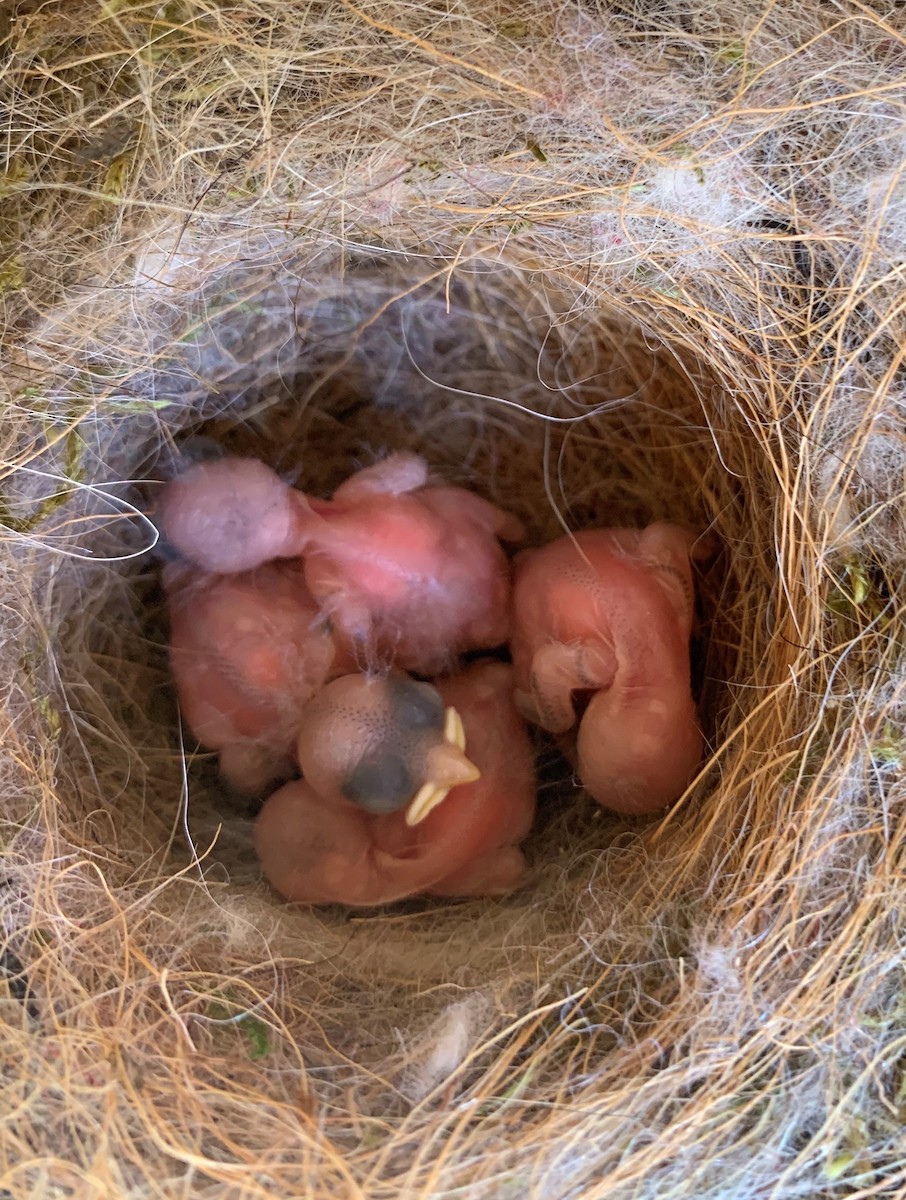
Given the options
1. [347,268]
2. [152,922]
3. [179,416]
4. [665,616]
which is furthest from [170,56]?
[152,922]

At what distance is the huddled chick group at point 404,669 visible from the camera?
4.43 ft

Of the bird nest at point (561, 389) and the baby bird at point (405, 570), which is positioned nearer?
the bird nest at point (561, 389)

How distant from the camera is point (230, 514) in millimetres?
1402

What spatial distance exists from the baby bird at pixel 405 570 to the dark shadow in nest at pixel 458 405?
148 millimetres

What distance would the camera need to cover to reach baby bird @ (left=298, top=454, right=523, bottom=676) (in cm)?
143

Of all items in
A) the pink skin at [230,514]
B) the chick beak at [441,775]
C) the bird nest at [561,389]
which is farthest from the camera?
the pink skin at [230,514]

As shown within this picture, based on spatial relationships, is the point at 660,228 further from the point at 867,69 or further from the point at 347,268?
the point at 347,268

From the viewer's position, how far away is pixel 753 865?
113 centimetres

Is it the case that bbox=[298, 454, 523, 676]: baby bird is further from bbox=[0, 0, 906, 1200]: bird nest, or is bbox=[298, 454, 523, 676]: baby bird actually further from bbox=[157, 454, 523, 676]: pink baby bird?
bbox=[0, 0, 906, 1200]: bird nest

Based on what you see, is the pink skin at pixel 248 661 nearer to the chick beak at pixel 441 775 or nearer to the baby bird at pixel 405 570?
the baby bird at pixel 405 570

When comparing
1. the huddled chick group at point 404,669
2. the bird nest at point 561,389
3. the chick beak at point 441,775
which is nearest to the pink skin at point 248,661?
the huddled chick group at point 404,669

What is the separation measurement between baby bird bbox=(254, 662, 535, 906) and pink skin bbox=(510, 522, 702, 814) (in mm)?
107

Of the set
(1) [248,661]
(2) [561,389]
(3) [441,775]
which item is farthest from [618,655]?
(1) [248,661]

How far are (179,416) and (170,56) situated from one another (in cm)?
48
